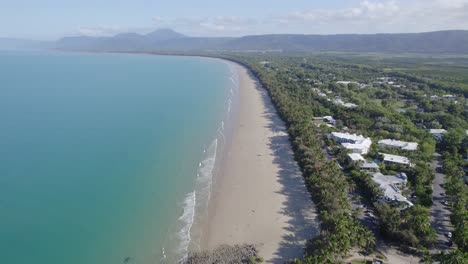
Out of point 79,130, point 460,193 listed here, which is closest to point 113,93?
point 79,130

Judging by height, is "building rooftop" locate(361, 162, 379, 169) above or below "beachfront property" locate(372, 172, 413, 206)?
above

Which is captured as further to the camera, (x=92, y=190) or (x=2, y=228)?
(x=92, y=190)

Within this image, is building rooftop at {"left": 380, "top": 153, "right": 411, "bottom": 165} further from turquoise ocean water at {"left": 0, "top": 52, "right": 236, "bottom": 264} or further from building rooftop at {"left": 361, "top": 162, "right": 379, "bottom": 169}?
turquoise ocean water at {"left": 0, "top": 52, "right": 236, "bottom": 264}

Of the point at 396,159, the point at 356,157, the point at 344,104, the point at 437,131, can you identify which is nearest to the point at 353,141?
the point at 356,157

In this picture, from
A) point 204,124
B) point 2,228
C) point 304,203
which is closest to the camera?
point 2,228

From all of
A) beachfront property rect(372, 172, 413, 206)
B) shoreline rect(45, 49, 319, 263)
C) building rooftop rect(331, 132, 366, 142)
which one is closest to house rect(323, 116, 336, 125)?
building rooftop rect(331, 132, 366, 142)

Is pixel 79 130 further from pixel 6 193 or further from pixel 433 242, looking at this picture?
pixel 433 242

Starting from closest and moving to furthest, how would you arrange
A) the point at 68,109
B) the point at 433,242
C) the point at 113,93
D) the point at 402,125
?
the point at 433,242 → the point at 402,125 → the point at 68,109 → the point at 113,93

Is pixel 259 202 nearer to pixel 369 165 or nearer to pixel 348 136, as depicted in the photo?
pixel 369 165

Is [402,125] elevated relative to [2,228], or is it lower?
elevated
